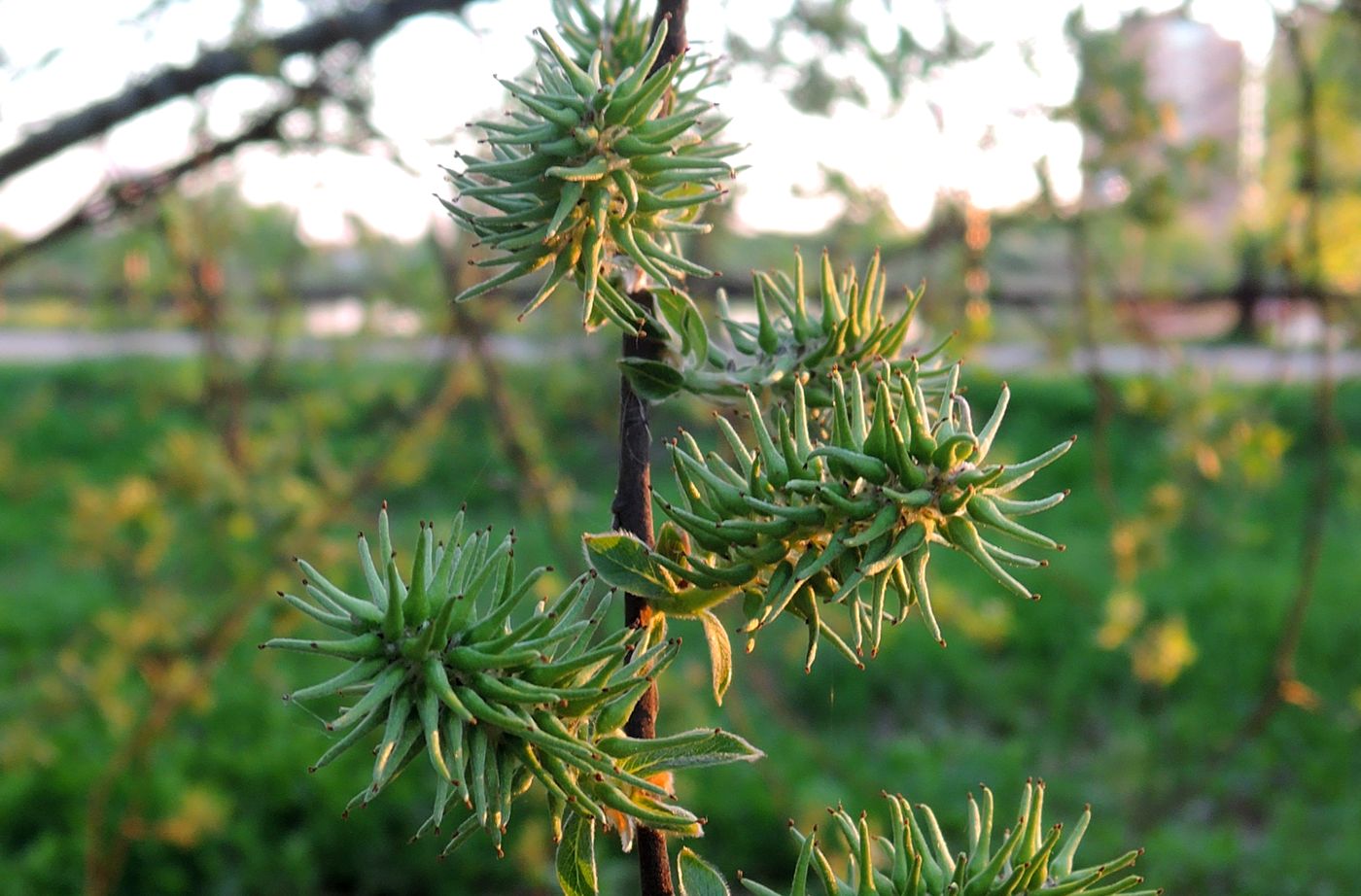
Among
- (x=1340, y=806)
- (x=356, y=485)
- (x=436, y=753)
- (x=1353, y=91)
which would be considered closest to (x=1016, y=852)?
(x=436, y=753)

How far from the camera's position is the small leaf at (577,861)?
79 centimetres

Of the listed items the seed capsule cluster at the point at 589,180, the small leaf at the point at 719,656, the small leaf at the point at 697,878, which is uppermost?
the seed capsule cluster at the point at 589,180

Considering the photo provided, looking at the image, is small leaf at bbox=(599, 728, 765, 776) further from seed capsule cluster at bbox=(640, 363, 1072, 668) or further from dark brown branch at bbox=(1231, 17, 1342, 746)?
dark brown branch at bbox=(1231, 17, 1342, 746)

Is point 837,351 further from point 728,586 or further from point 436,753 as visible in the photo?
point 436,753

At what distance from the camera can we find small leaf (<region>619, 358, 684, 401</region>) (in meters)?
0.84

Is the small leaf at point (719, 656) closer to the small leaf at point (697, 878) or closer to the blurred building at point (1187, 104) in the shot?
the small leaf at point (697, 878)

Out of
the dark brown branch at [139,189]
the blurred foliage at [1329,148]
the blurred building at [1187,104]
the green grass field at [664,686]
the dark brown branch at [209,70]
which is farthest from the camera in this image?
the blurred building at [1187,104]

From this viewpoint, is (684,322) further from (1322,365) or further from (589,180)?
(1322,365)

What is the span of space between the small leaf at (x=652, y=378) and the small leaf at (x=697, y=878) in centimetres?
29

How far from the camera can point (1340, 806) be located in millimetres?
4531

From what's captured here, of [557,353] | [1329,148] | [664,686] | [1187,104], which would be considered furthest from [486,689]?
[1329,148]

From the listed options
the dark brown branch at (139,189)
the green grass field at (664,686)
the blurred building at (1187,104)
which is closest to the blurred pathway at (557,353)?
the green grass field at (664,686)

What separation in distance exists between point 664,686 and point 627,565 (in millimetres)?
2772

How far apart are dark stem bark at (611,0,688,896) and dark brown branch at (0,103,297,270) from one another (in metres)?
2.29
